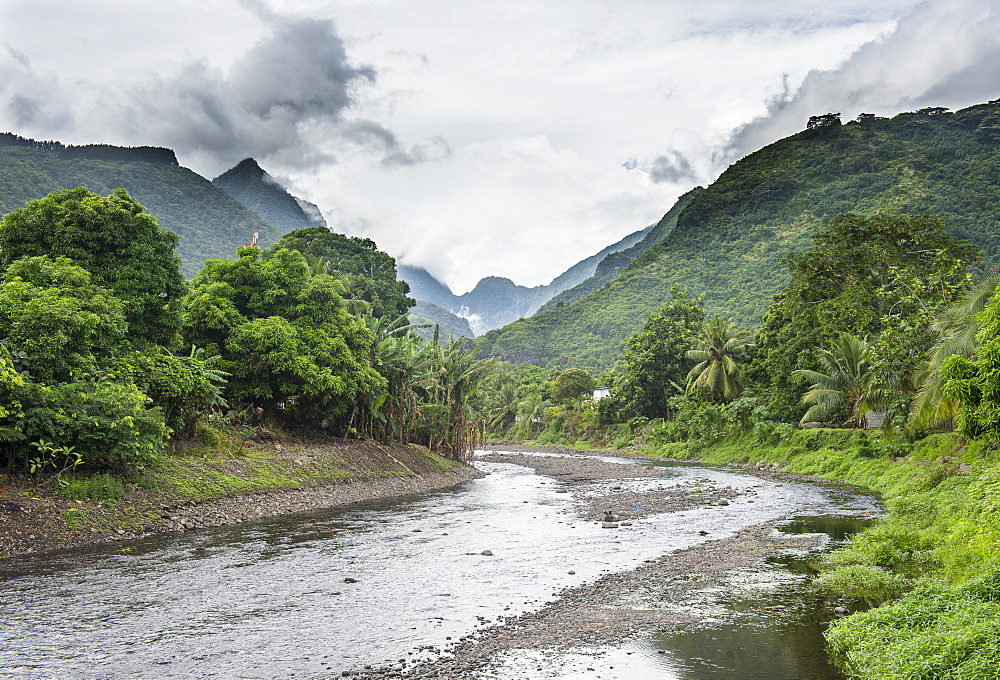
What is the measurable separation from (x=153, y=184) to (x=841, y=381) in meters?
140

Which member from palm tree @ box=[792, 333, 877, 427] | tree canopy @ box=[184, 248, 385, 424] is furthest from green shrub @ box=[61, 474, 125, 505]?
palm tree @ box=[792, 333, 877, 427]

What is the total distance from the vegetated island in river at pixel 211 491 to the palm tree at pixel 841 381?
23.0m

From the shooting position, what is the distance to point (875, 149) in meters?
110

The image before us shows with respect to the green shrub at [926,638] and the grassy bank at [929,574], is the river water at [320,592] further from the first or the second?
the grassy bank at [929,574]

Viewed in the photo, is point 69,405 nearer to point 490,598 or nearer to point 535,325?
point 490,598

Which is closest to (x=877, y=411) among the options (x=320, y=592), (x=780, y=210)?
(x=320, y=592)

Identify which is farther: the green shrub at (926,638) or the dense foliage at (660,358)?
the dense foliage at (660,358)

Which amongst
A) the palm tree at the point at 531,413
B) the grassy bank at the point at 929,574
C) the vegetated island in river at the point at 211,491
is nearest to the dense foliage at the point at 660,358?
the palm tree at the point at 531,413

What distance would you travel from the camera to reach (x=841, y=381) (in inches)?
1575

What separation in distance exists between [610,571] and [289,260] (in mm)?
21779

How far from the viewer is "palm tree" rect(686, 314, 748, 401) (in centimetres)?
5484

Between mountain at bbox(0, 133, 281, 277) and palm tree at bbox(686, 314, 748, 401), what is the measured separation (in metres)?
77.2

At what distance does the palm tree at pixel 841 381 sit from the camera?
37.8 m

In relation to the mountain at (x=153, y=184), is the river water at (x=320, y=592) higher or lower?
lower
